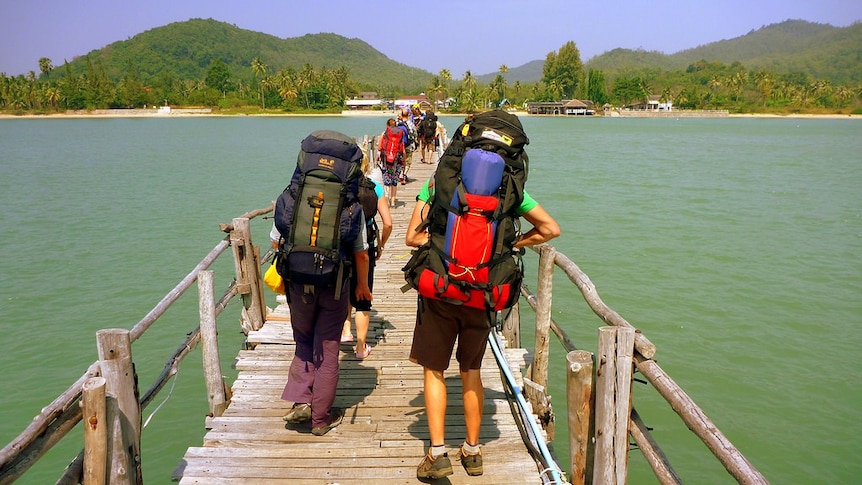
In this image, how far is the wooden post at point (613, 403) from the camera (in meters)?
3.50

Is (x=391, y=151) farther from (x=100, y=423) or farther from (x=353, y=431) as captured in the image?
(x=100, y=423)

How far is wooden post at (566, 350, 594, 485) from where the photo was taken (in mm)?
3672

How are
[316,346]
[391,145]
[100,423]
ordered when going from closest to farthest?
1. [100,423]
2. [316,346]
3. [391,145]

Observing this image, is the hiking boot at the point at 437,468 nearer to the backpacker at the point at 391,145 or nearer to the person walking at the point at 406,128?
the backpacker at the point at 391,145

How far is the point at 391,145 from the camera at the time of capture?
38.4ft

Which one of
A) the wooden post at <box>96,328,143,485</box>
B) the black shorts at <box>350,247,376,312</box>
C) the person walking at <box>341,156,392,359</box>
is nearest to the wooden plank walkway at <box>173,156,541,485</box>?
the person walking at <box>341,156,392,359</box>

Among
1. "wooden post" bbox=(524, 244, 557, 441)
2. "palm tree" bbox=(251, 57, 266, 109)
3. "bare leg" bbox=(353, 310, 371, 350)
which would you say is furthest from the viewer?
"palm tree" bbox=(251, 57, 266, 109)

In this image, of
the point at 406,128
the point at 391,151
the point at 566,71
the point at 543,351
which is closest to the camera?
the point at 543,351

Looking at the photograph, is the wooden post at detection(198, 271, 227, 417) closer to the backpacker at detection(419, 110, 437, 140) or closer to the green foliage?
the backpacker at detection(419, 110, 437, 140)

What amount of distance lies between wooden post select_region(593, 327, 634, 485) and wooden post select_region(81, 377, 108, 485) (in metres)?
2.66

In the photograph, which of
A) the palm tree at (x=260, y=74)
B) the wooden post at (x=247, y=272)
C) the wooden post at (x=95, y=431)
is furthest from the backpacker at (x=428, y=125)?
the palm tree at (x=260, y=74)

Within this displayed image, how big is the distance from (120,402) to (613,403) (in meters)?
2.84

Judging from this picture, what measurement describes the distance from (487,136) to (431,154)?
66.8 feet

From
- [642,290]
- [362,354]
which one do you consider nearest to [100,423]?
A: [362,354]
